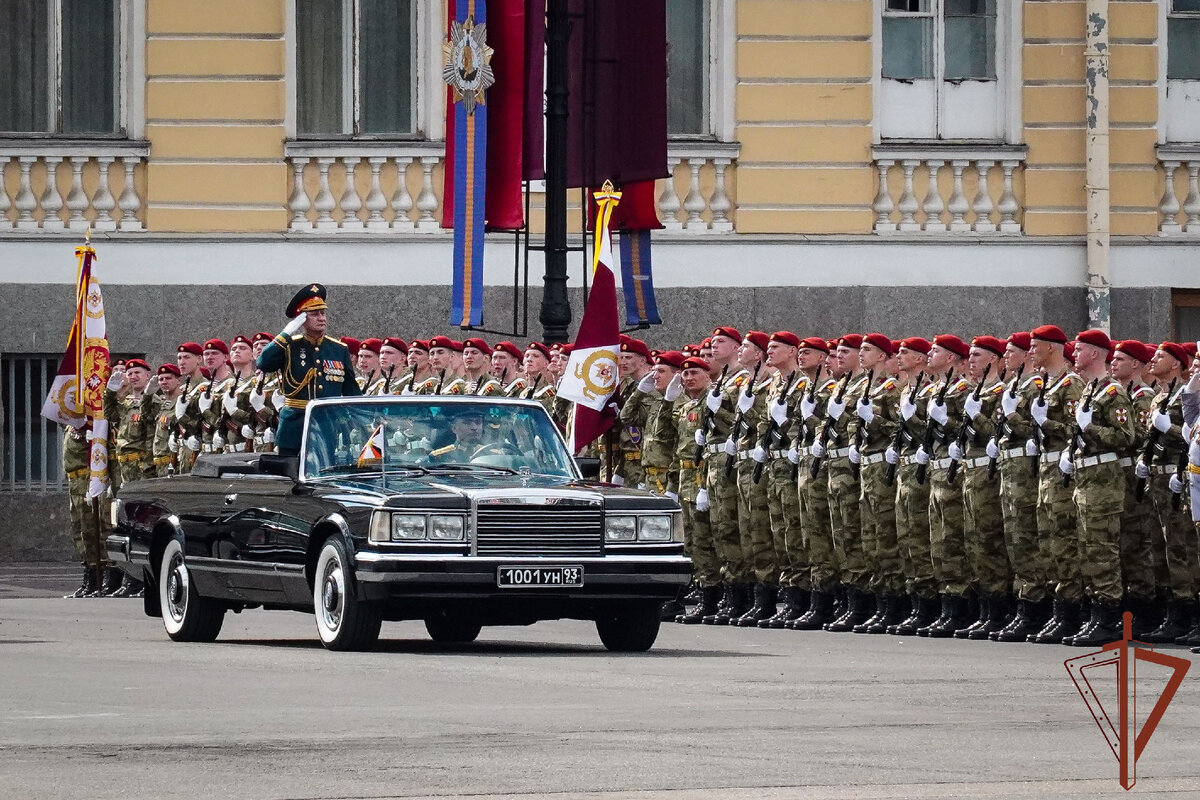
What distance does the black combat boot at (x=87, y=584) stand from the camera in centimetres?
2399

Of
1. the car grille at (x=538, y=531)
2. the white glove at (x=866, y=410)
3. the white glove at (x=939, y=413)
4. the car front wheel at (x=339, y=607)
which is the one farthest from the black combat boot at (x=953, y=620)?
the car front wheel at (x=339, y=607)

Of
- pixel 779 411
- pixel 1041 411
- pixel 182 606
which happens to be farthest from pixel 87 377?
pixel 1041 411

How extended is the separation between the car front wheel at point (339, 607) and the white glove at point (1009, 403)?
440cm

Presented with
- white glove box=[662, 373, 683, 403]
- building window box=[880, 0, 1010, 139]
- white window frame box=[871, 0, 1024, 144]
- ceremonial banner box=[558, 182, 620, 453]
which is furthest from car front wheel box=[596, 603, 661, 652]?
building window box=[880, 0, 1010, 139]

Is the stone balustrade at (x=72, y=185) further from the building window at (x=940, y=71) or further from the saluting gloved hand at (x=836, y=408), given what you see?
the saluting gloved hand at (x=836, y=408)

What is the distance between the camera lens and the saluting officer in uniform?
19.0 m

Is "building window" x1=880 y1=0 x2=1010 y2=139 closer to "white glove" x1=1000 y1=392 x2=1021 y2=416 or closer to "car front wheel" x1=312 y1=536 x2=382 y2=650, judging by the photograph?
"white glove" x1=1000 y1=392 x2=1021 y2=416

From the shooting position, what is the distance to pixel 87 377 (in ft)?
81.7

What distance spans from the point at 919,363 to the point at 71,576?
33.5 feet

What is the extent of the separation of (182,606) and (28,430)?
1119 centimetres

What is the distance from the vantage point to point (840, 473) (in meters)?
19.5

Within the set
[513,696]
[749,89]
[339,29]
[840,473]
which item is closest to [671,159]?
[749,89]

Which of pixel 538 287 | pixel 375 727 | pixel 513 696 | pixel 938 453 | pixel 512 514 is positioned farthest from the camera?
pixel 538 287

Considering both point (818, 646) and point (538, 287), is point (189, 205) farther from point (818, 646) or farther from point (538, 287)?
point (818, 646)
